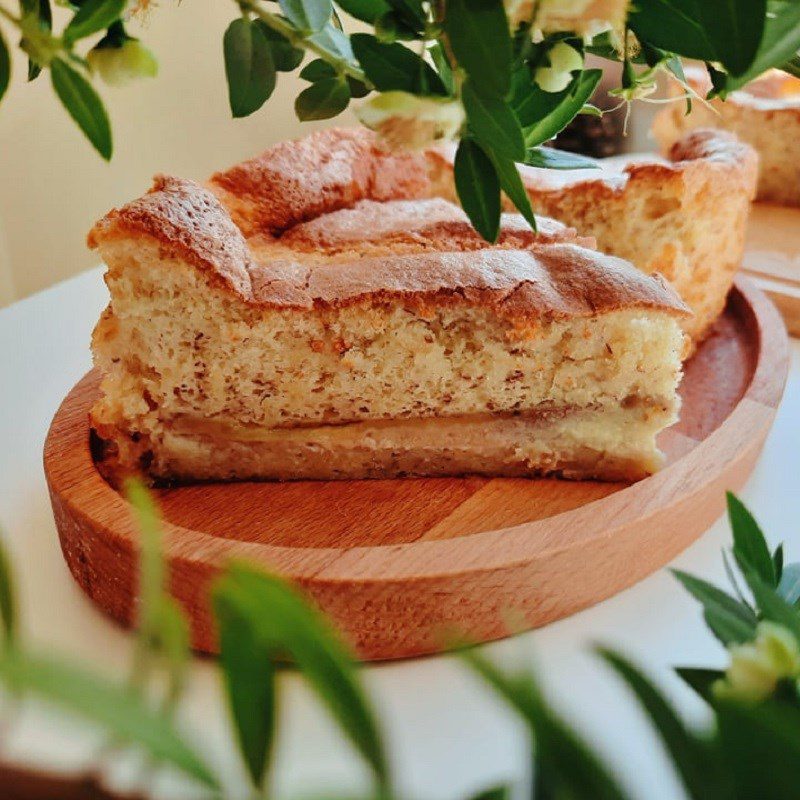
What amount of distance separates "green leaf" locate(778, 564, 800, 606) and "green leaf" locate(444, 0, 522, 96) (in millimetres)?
444

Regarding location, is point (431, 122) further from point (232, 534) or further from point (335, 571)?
point (232, 534)

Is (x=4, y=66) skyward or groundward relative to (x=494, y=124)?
skyward

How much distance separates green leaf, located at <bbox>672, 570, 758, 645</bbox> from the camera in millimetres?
553

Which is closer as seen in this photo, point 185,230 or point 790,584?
point 790,584

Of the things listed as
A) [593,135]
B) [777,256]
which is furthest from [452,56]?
[593,135]

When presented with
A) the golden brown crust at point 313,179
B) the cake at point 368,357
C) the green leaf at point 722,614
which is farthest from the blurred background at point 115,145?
the green leaf at point 722,614

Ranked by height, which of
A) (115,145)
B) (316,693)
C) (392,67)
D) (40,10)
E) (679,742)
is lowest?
(115,145)

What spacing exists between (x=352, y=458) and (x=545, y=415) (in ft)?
1.01

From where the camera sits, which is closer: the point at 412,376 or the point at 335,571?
the point at 335,571

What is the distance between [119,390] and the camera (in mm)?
1410

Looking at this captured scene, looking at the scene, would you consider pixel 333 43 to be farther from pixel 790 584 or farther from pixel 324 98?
pixel 790 584

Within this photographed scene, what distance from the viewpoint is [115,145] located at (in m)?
2.66

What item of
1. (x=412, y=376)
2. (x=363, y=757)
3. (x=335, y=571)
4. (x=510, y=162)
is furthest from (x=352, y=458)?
(x=363, y=757)

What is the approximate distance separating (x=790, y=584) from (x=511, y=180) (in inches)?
16.0
